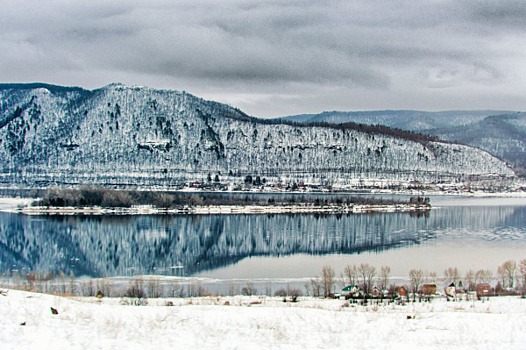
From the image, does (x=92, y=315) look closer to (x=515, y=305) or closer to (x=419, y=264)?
(x=515, y=305)

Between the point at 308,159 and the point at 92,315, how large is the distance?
156074 mm

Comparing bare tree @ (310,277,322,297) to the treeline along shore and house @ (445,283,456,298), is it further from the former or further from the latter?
the treeline along shore

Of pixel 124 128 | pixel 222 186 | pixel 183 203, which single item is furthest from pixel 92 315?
pixel 124 128

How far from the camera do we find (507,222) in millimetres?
68500

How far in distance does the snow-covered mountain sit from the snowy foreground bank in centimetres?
13022

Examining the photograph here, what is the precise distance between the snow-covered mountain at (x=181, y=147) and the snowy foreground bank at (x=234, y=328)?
130220 mm

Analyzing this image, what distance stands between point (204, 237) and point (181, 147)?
390 ft

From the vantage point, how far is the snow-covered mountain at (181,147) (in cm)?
15775

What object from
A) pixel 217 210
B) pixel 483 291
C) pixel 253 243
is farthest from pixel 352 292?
pixel 217 210

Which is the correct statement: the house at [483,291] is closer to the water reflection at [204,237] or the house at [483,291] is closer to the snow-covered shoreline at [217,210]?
the water reflection at [204,237]

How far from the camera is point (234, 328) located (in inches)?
544

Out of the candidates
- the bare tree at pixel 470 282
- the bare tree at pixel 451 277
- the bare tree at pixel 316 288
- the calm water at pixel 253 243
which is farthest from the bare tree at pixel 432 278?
the bare tree at pixel 316 288

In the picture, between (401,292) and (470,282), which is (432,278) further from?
(401,292)

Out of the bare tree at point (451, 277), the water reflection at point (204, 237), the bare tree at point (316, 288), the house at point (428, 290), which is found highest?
the house at point (428, 290)
